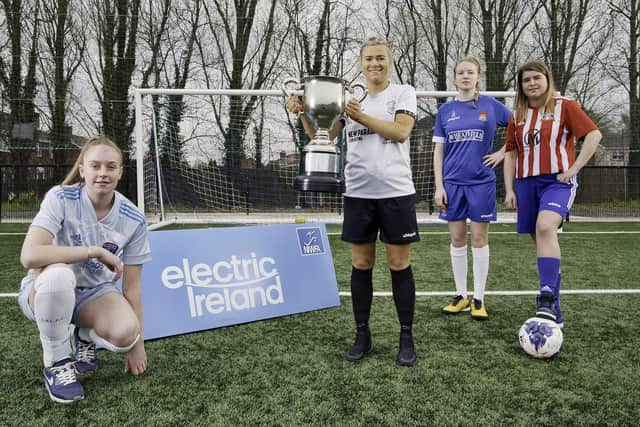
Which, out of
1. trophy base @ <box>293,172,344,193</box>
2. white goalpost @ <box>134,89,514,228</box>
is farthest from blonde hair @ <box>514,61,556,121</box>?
white goalpost @ <box>134,89,514,228</box>

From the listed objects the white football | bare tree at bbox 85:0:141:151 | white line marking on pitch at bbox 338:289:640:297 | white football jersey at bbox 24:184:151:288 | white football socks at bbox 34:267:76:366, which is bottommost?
white line marking on pitch at bbox 338:289:640:297

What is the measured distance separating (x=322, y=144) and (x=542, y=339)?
1.35 meters

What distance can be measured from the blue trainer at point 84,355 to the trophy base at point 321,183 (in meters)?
1.19

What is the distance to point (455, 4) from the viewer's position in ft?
42.8

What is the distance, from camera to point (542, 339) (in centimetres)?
213

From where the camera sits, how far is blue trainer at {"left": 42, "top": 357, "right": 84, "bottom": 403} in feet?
5.57

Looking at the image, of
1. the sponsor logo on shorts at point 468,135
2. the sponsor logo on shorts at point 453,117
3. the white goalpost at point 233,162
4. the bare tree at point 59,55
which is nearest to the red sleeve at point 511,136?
the sponsor logo on shorts at point 468,135

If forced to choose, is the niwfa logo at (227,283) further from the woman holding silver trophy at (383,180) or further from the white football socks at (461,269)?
the white football socks at (461,269)

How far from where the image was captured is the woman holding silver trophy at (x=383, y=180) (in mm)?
2008

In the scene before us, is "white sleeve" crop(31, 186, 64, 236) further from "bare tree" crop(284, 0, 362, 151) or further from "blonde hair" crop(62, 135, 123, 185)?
"bare tree" crop(284, 0, 362, 151)

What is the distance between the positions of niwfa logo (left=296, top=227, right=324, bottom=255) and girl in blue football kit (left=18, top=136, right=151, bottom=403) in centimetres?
121

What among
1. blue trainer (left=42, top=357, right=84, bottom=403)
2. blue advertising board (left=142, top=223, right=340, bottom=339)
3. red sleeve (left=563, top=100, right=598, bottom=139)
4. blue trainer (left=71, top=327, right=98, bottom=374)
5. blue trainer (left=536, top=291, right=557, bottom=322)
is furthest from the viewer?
blue advertising board (left=142, top=223, right=340, bottom=339)

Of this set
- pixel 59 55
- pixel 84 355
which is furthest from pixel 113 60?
pixel 84 355

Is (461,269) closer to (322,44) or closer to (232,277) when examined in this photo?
(232,277)
